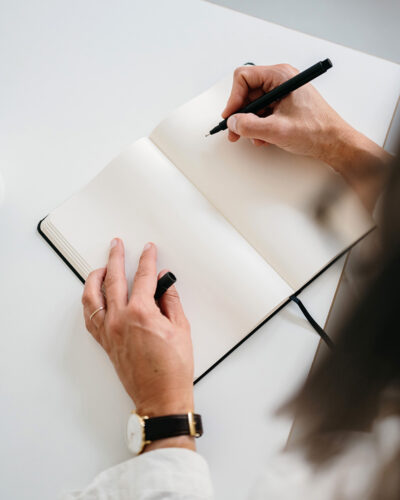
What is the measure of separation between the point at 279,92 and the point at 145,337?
41cm

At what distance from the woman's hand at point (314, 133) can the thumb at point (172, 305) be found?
10.2 inches

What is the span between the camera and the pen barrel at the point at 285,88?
557 millimetres

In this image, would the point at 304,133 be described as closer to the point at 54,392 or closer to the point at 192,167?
the point at 192,167

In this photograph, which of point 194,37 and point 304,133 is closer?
point 304,133

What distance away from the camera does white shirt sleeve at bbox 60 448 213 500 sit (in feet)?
1.46

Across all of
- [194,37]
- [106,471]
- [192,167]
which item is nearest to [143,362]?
[106,471]

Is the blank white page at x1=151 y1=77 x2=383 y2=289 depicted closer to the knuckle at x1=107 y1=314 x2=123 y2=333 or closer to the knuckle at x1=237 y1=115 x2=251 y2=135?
the knuckle at x1=237 y1=115 x2=251 y2=135

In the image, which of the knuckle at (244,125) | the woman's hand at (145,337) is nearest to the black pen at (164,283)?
the woman's hand at (145,337)

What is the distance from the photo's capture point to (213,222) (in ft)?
1.92

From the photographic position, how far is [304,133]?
0.60 metres

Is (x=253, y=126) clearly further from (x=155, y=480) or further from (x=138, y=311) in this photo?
(x=155, y=480)

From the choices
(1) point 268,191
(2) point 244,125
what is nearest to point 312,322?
(1) point 268,191

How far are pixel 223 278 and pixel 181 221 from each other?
0.35 ft

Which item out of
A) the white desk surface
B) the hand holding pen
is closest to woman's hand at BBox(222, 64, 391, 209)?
the hand holding pen
